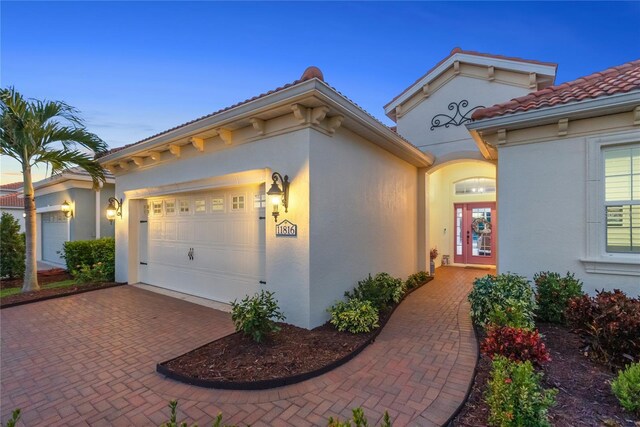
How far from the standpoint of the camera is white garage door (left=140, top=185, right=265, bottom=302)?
595 cm

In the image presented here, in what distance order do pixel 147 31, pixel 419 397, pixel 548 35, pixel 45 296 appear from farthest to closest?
pixel 548 35 < pixel 45 296 < pixel 147 31 < pixel 419 397

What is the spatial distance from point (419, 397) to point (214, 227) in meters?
5.25

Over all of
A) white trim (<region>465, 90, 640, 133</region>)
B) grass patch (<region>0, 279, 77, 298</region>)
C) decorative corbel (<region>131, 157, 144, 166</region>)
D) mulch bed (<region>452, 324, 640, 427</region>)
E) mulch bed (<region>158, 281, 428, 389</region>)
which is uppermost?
white trim (<region>465, 90, 640, 133</region>)

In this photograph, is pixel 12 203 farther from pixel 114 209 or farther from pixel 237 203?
pixel 237 203

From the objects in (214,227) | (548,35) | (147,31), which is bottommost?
(214,227)

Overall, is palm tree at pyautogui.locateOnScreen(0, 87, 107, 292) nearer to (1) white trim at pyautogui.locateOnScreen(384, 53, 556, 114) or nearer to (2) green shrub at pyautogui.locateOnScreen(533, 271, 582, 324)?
(1) white trim at pyautogui.locateOnScreen(384, 53, 556, 114)

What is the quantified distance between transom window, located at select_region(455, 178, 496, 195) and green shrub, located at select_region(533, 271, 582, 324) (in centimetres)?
707

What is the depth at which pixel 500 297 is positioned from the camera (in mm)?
4633

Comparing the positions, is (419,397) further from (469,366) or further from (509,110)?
(509,110)

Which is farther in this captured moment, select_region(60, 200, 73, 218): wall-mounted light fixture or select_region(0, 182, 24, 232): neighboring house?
select_region(0, 182, 24, 232): neighboring house

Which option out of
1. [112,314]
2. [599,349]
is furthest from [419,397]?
[112,314]

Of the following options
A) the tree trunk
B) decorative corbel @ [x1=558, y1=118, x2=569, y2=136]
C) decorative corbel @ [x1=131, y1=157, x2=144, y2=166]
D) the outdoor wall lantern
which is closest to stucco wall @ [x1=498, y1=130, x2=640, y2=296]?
decorative corbel @ [x1=558, y1=118, x2=569, y2=136]

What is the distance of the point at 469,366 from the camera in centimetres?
370

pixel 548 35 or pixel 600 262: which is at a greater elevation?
pixel 548 35
